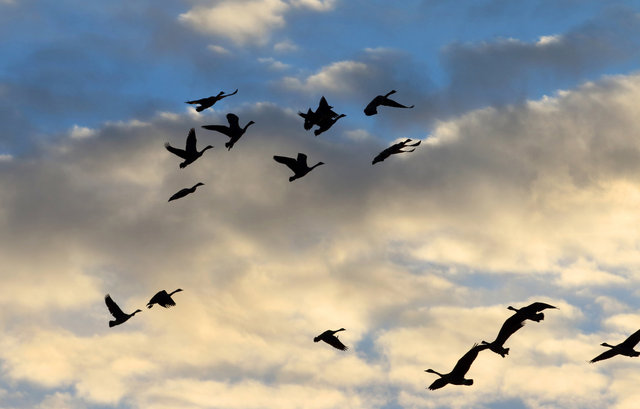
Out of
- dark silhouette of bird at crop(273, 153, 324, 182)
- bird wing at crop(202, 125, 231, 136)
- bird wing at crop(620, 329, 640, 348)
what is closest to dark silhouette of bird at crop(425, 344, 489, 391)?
bird wing at crop(620, 329, 640, 348)

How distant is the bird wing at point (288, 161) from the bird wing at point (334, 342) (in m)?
8.38

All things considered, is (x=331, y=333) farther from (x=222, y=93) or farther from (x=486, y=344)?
(x=222, y=93)

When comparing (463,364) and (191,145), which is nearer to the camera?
(463,364)

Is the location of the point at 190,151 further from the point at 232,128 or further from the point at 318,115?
the point at 318,115

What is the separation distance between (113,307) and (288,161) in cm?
1171

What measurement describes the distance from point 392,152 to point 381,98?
2888mm

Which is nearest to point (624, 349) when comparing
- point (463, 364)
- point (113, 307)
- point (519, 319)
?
point (519, 319)

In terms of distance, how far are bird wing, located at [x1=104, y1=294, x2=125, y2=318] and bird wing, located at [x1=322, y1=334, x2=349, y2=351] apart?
10708 millimetres

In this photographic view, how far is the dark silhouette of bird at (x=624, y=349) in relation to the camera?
5197cm

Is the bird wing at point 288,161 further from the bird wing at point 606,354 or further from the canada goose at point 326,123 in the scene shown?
the bird wing at point 606,354

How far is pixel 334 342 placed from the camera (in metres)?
55.3

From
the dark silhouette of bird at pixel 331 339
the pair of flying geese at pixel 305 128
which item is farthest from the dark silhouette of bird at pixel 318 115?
the dark silhouette of bird at pixel 331 339

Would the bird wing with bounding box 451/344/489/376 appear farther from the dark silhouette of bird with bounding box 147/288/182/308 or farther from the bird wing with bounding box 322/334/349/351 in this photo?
the dark silhouette of bird with bounding box 147/288/182/308

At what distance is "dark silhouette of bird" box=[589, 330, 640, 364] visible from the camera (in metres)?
52.0
